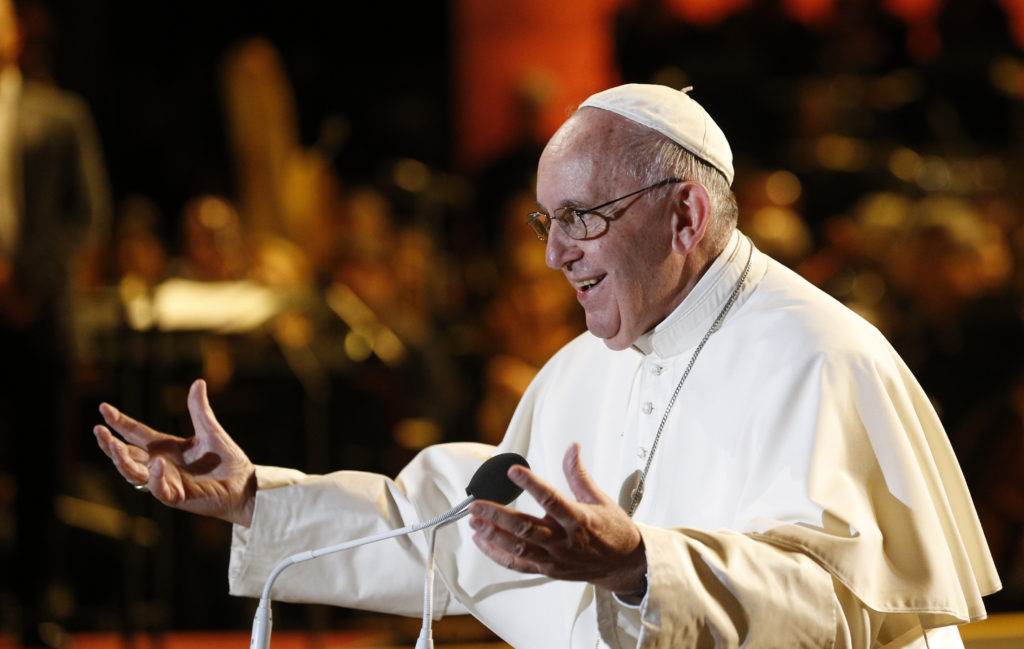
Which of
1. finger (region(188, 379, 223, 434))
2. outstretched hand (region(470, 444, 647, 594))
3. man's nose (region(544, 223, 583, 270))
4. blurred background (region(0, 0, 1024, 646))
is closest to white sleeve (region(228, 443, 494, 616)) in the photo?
finger (region(188, 379, 223, 434))

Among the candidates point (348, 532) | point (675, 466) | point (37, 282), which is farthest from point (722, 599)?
point (37, 282)

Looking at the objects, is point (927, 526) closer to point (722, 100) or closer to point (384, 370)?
point (384, 370)

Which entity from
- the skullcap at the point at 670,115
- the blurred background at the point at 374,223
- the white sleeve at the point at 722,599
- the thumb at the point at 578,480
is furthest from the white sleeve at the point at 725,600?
the blurred background at the point at 374,223

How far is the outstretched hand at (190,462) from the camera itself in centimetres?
237

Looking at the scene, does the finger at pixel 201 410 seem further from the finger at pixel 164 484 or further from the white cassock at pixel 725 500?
the white cassock at pixel 725 500

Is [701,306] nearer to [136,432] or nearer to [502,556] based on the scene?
[502,556]

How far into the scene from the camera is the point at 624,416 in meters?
2.69

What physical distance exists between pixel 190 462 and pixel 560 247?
0.86 metres

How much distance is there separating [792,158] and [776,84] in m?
0.81

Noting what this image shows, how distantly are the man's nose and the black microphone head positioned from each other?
633 millimetres

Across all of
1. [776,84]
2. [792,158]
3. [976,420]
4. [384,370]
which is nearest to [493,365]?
[384,370]

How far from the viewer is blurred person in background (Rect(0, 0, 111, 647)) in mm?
4906

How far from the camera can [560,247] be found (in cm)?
251

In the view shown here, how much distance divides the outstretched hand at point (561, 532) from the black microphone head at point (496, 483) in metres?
0.19
